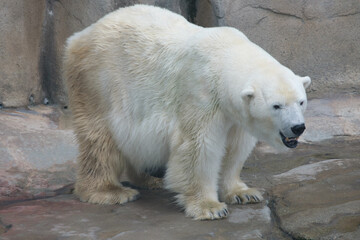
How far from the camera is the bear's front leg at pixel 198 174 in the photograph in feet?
11.5

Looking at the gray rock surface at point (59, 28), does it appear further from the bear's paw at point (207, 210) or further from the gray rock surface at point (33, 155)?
the bear's paw at point (207, 210)

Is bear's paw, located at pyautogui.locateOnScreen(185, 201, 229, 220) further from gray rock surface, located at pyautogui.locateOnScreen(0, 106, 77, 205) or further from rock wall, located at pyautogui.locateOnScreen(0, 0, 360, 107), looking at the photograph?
rock wall, located at pyautogui.locateOnScreen(0, 0, 360, 107)

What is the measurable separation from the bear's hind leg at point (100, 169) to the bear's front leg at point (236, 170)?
65 cm

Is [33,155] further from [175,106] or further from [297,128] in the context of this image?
[297,128]

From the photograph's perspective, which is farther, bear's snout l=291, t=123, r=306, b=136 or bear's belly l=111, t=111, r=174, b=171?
bear's belly l=111, t=111, r=174, b=171

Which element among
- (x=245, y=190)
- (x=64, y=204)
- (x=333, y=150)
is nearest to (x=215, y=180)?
(x=245, y=190)

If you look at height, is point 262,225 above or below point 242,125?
below

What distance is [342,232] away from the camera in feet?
10.1

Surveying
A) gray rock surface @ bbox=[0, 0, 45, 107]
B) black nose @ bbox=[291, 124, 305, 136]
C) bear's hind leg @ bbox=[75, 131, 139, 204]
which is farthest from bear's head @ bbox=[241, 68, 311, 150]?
gray rock surface @ bbox=[0, 0, 45, 107]

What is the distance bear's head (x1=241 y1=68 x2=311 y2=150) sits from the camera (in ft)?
10.5

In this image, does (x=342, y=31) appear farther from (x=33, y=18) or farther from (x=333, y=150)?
(x=33, y=18)

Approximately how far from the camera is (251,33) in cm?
594

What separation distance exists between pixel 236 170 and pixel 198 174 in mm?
403

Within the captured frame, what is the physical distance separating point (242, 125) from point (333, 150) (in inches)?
71.4
